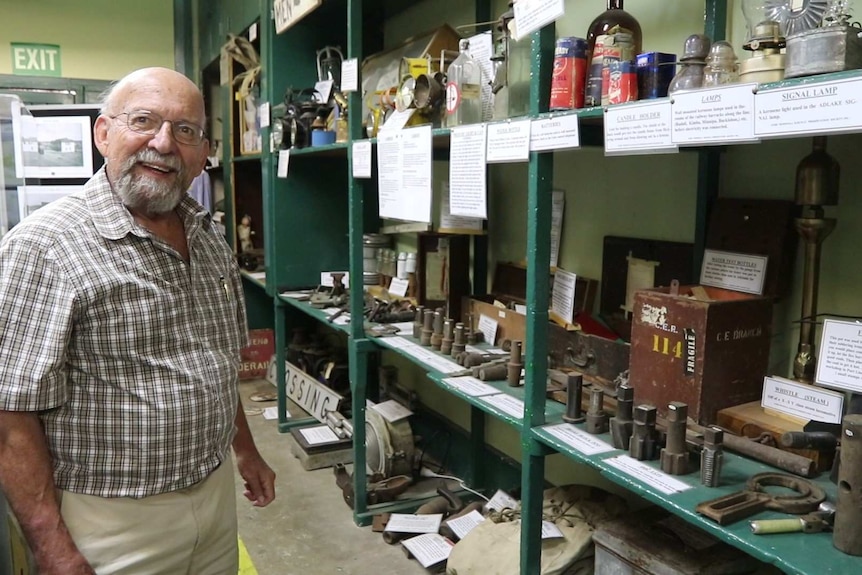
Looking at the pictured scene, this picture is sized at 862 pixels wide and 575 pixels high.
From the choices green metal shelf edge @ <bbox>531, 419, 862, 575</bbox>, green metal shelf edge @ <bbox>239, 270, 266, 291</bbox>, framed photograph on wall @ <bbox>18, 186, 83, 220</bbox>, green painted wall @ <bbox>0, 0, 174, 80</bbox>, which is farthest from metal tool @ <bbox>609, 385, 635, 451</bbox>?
green painted wall @ <bbox>0, 0, 174, 80</bbox>

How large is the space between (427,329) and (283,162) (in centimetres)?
134

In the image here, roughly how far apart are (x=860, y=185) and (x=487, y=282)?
1.41 meters

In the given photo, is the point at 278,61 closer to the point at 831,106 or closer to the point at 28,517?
the point at 28,517

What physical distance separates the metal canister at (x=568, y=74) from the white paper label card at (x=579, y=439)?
2.14ft

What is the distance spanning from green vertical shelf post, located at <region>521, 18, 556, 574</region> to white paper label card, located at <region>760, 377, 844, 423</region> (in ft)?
1.42

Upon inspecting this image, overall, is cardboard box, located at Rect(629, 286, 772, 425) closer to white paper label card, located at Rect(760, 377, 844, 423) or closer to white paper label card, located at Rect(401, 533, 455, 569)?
white paper label card, located at Rect(760, 377, 844, 423)

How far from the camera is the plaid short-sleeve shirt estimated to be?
4.01ft

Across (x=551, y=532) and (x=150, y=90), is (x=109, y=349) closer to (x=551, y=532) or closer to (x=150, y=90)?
(x=150, y=90)

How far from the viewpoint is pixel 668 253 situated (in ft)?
5.84

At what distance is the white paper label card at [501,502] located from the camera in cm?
235

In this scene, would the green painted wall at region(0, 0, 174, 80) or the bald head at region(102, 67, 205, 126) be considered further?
the green painted wall at region(0, 0, 174, 80)

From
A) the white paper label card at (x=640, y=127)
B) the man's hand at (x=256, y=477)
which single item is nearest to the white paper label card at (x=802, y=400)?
the white paper label card at (x=640, y=127)

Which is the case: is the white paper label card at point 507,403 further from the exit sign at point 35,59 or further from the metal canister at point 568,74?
the exit sign at point 35,59

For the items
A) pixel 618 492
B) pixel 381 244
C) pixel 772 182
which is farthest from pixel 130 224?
pixel 381 244
